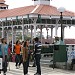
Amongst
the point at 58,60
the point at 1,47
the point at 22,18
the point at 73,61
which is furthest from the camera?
the point at 22,18

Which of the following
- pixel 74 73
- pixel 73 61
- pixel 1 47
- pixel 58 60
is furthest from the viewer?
pixel 58 60

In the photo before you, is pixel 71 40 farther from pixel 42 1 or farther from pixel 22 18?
pixel 22 18

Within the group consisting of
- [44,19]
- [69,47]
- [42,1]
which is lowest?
[69,47]

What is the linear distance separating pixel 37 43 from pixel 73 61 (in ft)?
10.4

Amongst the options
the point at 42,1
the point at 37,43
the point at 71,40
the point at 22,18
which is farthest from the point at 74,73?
the point at 71,40

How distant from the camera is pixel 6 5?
149 feet

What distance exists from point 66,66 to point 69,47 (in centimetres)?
115

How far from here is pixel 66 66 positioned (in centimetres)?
1536

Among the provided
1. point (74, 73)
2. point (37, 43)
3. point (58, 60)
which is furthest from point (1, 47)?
point (58, 60)

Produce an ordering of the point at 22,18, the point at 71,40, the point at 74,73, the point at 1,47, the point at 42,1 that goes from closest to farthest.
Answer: the point at 1,47 → the point at 74,73 → the point at 22,18 → the point at 42,1 → the point at 71,40

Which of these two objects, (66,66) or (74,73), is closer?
(74,73)

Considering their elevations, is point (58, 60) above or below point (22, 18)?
below

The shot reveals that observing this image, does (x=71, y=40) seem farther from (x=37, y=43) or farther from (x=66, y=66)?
(x=37, y=43)

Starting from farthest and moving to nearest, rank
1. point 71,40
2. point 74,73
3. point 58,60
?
point 71,40, point 58,60, point 74,73
